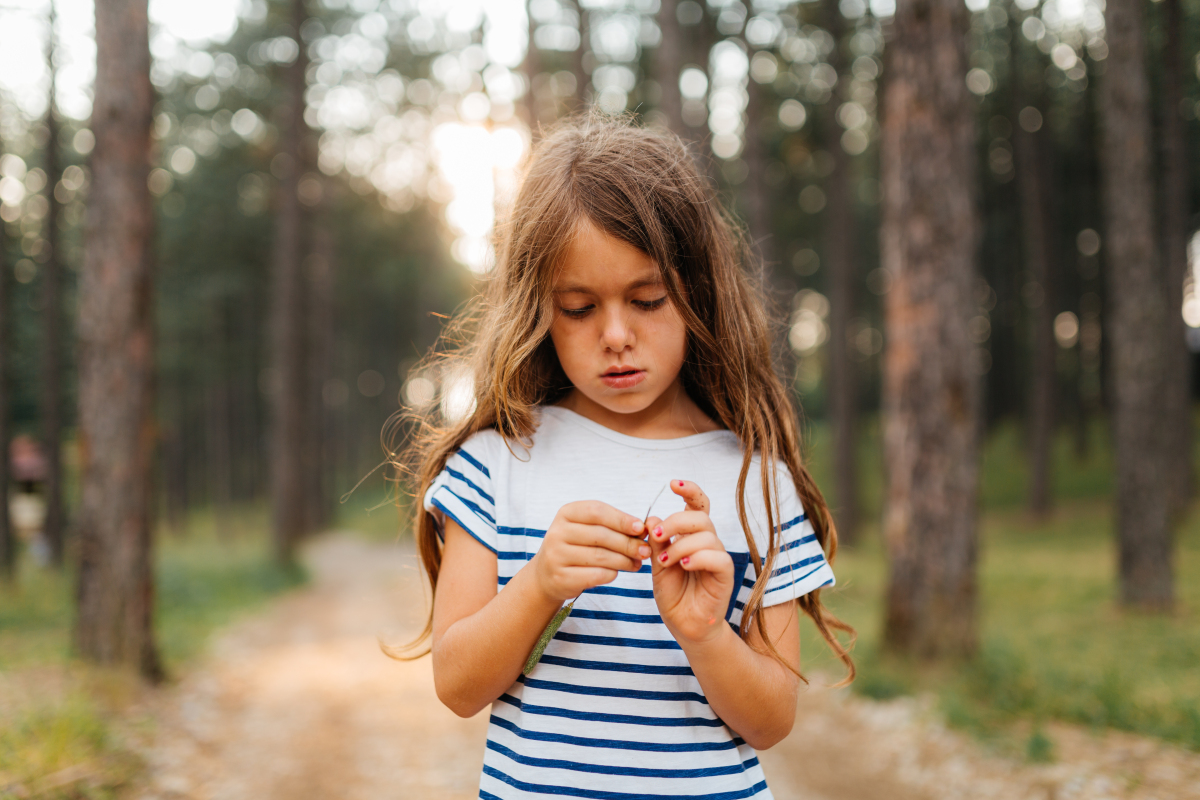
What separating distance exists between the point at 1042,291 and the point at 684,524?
1660 cm

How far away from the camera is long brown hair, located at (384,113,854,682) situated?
1340 mm

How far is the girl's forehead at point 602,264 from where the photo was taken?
4.28 feet

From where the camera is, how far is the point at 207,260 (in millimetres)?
19750

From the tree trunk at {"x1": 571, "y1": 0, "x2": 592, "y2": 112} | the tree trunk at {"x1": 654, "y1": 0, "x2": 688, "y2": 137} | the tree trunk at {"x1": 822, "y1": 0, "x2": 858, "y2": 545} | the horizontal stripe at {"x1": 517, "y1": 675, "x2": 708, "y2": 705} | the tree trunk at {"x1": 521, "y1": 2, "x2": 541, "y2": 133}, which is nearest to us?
the horizontal stripe at {"x1": 517, "y1": 675, "x2": 708, "y2": 705}

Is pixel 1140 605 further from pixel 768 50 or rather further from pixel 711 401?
pixel 768 50

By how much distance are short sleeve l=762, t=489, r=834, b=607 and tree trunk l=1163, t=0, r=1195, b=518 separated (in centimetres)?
1117

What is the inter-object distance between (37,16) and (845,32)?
1274 centimetres

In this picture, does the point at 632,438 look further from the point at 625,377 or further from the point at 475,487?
the point at 475,487

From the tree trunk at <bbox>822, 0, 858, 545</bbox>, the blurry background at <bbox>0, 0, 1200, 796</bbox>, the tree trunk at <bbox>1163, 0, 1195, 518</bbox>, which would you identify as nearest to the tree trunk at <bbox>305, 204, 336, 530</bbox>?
the blurry background at <bbox>0, 0, 1200, 796</bbox>

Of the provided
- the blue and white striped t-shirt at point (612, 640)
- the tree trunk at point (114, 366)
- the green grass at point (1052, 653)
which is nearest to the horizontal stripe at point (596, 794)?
the blue and white striped t-shirt at point (612, 640)

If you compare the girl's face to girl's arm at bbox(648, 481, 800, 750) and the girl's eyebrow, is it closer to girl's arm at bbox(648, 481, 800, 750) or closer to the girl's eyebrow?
the girl's eyebrow

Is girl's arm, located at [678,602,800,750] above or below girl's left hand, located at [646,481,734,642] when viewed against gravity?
below

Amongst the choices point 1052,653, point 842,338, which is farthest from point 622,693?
point 842,338

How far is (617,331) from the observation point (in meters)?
1.27
